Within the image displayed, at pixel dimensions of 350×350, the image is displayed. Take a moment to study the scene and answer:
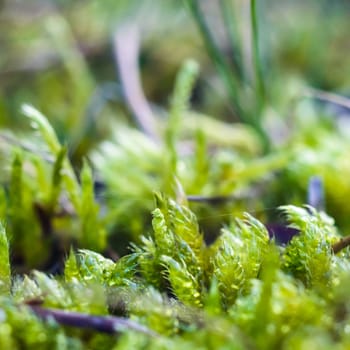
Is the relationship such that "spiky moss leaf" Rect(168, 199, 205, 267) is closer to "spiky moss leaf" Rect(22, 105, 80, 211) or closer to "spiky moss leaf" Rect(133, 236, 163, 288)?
"spiky moss leaf" Rect(133, 236, 163, 288)

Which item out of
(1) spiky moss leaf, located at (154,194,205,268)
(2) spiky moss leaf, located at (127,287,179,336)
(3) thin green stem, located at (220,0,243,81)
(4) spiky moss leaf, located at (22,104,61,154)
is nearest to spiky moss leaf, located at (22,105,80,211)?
(4) spiky moss leaf, located at (22,104,61,154)

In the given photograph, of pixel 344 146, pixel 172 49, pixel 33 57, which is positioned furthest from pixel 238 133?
pixel 33 57

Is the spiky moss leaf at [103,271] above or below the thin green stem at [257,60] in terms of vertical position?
below

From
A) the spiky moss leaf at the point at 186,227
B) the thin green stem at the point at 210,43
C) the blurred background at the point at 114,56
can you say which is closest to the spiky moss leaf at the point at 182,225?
the spiky moss leaf at the point at 186,227

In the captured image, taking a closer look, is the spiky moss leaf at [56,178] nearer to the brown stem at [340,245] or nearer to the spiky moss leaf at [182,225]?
the spiky moss leaf at [182,225]

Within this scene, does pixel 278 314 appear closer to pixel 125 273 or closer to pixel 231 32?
pixel 125 273

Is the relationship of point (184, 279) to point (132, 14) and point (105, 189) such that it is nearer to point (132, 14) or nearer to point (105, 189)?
point (105, 189)

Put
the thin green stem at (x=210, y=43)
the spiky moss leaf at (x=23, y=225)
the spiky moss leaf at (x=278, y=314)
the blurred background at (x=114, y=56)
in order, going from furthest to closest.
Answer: the blurred background at (x=114, y=56) < the thin green stem at (x=210, y=43) < the spiky moss leaf at (x=23, y=225) < the spiky moss leaf at (x=278, y=314)
